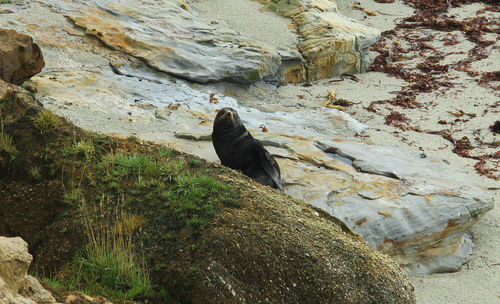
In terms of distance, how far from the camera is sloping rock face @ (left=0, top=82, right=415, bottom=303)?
161 inches

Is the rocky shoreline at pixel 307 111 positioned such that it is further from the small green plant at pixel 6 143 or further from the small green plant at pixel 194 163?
the small green plant at pixel 6 143

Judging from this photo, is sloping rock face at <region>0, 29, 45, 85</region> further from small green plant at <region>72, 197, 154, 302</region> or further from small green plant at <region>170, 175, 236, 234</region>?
small green plant at <region>72, 197, 154, 302</region>

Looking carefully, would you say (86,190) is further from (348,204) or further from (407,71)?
(407,71)

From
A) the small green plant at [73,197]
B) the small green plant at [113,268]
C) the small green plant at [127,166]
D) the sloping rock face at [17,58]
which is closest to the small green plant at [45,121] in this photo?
the small green plant at [127,166]

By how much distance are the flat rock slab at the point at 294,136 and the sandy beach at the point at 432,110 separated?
340 millimetres

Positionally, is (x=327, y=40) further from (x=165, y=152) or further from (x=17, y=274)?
(x=17, y=274)

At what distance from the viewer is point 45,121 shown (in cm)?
502

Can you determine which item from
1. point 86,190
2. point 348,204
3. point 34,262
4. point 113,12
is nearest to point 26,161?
point 86,190

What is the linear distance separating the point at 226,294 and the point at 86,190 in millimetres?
1635

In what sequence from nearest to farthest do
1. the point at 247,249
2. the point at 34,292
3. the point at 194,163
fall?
the point at 34,292
the point at 247,249
the point at 194,163

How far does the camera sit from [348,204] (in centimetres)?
689

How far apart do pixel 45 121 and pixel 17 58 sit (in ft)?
9.64

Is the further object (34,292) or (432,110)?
(432,110)

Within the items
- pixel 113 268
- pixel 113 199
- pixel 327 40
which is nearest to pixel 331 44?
pixel 327 40
